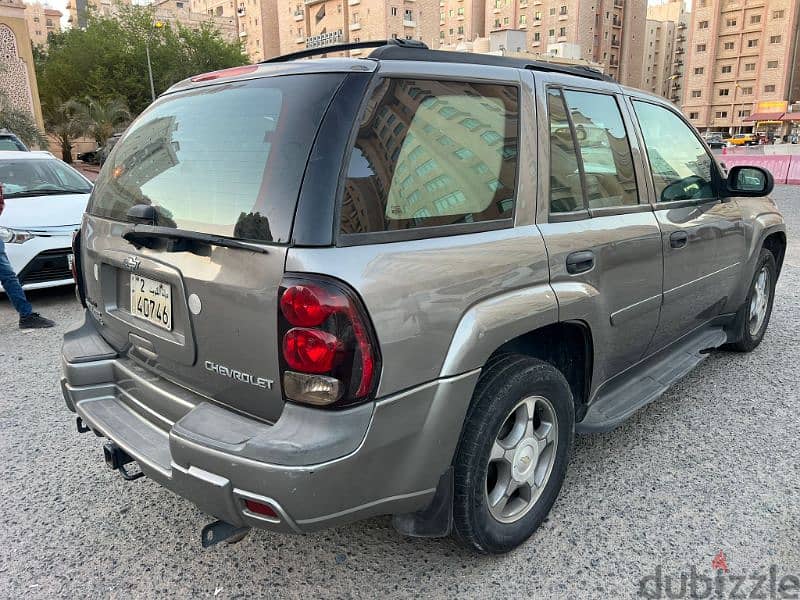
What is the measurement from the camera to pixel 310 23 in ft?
292

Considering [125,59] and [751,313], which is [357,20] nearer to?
[125,59]

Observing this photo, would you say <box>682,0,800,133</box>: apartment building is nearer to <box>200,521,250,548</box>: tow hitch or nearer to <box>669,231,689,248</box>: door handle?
<box>669,231,689,248</box>: door handle

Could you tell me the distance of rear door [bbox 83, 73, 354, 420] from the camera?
1.85 m

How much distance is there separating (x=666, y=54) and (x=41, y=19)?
452ft

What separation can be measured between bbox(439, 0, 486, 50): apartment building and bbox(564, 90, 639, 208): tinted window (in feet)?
340

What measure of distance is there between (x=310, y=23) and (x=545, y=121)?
96.4 m

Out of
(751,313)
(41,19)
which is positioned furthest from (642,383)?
(41,19)

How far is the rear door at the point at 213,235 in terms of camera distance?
6.08 feet

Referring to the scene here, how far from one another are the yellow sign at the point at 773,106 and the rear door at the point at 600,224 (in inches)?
3798

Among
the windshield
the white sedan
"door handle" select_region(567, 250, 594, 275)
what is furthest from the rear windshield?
the windshield

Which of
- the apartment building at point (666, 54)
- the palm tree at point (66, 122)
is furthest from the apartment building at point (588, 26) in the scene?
the palm tree at point (66, 122)

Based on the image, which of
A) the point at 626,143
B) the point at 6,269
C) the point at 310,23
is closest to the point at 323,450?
the point at 626,143

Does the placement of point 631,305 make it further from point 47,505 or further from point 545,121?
point 47,505

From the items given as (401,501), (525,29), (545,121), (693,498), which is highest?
(525,29)
